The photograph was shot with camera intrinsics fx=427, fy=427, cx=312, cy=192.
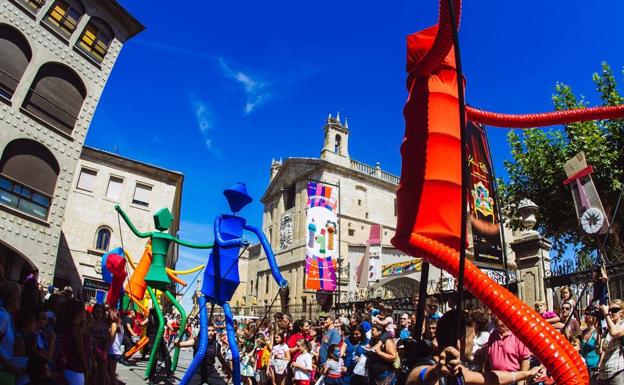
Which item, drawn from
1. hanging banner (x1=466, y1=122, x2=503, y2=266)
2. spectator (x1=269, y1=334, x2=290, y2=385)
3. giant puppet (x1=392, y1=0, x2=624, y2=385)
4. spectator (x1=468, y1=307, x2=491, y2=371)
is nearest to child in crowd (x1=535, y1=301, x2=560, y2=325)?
spectator (x1=468, y1=307, x2=491, y2=371)

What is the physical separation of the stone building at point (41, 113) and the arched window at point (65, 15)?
0.12 ft

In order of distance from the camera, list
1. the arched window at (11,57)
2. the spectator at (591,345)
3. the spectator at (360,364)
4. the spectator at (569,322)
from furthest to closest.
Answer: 1. the arched window at (11,57)
2. the spectator at (569,322)
3. the spectator at (360,364)
4. the spectator at (591,345)

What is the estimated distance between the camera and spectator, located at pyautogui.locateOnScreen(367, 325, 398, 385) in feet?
16.8

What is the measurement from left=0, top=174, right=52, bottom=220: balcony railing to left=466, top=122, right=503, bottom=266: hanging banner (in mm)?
14378

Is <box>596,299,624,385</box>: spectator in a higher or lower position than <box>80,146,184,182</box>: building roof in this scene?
lower

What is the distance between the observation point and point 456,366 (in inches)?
77.5

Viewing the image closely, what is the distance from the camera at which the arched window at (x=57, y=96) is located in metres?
15.2

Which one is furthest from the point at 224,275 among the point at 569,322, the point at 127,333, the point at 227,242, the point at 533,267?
the point at 127,333

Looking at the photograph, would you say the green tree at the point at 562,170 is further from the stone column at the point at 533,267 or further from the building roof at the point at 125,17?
the building roof at the point at 125,17

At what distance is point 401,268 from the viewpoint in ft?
80.4

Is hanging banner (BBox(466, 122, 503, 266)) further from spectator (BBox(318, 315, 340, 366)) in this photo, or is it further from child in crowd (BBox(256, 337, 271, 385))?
child in crowd (BBox(256, 337, 271, 385))

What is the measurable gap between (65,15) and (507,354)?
1866cm

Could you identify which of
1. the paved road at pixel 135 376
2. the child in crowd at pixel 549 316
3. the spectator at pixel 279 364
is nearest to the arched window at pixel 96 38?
the paved road at pixel 135 376

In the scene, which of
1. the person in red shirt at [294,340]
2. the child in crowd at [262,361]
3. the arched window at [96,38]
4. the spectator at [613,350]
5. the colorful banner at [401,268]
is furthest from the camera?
the colorful banner at [401,268]
